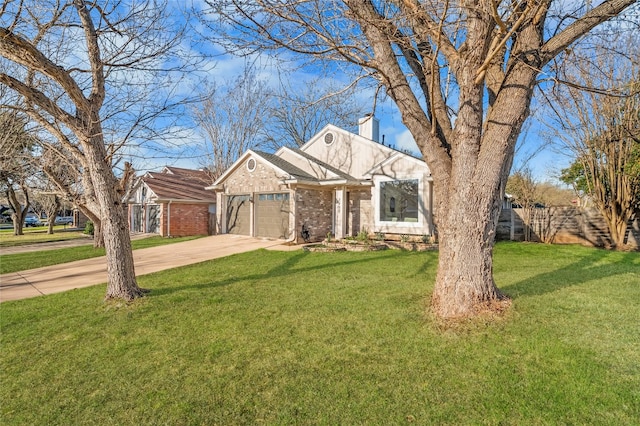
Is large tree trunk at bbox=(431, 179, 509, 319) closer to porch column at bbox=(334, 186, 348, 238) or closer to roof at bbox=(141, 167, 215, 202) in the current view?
porch column at bbox=(334, 186, 348, 238)

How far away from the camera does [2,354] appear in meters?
4.09

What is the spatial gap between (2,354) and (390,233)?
11511mm

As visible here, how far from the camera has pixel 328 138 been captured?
1653 centimetres

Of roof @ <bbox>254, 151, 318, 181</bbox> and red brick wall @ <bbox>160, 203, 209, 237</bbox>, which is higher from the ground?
roof @ <bbox>254, 151, 318, 181</bbox>

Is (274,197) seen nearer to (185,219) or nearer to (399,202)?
(399,202)

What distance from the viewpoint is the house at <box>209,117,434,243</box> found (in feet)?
42.6

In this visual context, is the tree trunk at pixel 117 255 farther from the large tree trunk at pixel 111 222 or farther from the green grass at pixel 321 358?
the green grass at pixel 321 358

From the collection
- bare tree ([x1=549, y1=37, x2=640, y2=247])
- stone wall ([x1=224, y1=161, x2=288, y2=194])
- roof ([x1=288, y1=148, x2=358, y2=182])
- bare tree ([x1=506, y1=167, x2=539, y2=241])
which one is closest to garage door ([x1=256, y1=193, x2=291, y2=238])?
stone wall ([x1=224, y1=161, x2=288, y2=194])

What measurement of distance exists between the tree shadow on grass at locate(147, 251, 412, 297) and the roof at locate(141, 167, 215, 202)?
12289 mm

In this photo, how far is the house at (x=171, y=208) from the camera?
64.9 ft

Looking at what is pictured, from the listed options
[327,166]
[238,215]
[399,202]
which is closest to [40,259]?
[238,215]

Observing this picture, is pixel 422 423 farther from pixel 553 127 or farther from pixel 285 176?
pixel 553 127

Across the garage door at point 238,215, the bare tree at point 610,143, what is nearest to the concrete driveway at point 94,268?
the garage door at point 238,215

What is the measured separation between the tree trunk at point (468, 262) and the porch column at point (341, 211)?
32.7 feet
